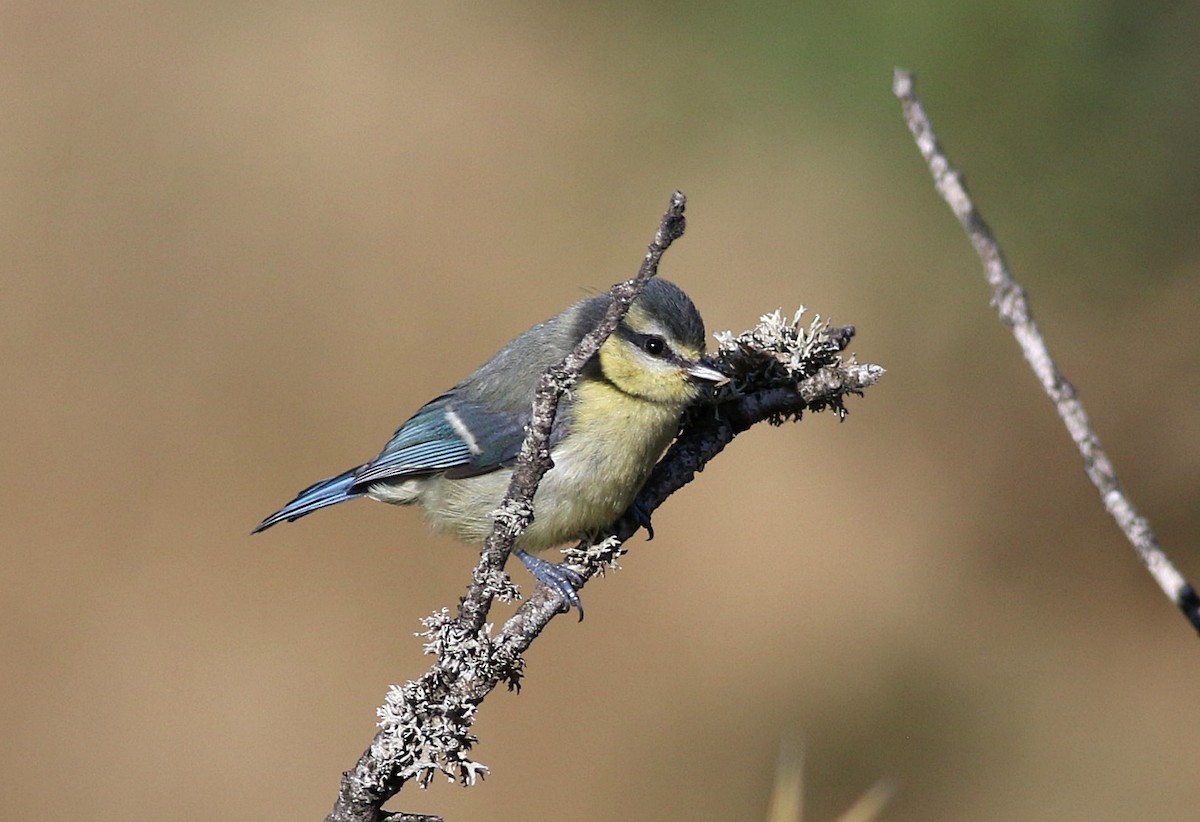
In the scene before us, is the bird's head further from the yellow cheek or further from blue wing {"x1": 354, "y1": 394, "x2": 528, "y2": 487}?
blue wing {"x1": 354, "y1": 394, "x2": 528, "y2": 487}

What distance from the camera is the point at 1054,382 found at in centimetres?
72

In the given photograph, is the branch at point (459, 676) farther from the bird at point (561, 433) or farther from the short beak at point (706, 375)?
the short beak at point (706, 375)

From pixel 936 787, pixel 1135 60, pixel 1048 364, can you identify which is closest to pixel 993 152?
pixel 1135 60

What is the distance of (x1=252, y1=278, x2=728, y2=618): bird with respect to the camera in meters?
2.48

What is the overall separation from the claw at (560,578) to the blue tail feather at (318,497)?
1.97 feet

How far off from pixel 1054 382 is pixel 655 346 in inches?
71.1

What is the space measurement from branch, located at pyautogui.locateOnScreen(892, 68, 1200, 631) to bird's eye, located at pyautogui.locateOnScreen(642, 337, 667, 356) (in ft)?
5.76

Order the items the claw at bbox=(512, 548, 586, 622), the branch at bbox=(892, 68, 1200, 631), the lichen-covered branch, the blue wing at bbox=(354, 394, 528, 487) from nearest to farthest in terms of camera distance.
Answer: the branch at bbox=(892, 68, 1200, 631), the lichen-covered branch, the claw at bbox=(512, 548, 586, 622), the blue wing at bbox=(354, 394, 528, 487)

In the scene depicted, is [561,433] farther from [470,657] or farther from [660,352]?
[470,657]

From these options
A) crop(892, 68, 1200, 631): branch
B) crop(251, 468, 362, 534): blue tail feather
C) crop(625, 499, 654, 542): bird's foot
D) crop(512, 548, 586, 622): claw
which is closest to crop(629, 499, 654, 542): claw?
crop(625, 499, 654, 542): bird's foot

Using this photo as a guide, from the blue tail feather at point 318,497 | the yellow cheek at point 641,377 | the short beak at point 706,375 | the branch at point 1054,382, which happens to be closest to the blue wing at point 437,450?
the blue tail feather at point 318,497

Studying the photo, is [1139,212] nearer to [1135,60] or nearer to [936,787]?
[1135,60]

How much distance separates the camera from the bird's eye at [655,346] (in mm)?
2508

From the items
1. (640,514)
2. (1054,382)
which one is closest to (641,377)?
(640,514)
